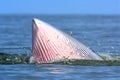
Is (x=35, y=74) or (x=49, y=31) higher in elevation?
(x=49, y=31)

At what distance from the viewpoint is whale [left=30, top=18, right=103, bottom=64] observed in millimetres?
24016

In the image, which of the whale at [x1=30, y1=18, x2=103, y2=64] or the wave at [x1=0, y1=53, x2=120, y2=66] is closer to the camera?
the whale at [x1=30, y1=18, x2=103, y2=64]

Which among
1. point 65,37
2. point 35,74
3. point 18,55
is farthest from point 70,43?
point 18,55

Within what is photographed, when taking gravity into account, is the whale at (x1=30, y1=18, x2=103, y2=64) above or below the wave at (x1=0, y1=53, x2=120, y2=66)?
above

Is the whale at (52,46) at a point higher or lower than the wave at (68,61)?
higher

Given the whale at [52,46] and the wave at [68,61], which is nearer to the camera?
the whale at [52,46]

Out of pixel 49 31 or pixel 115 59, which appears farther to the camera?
pixel 115 59

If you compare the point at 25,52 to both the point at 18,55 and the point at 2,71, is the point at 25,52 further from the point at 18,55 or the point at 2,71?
the point at 2,71

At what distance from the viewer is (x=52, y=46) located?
24344mm

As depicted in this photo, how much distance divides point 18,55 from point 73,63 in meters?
4.35

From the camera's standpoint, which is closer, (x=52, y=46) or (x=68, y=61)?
(x=52, y=46)

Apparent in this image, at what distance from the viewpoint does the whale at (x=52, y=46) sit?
24.0 metres

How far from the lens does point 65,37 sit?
24.5 m

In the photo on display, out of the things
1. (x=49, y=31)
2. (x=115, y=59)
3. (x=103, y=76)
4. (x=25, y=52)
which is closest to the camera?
(x=103, y=76)
